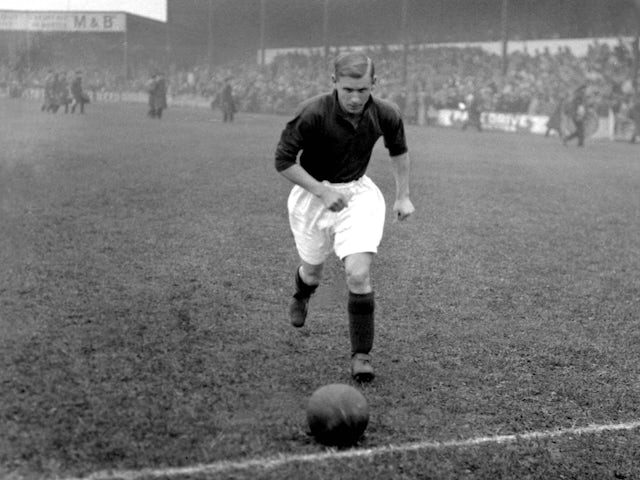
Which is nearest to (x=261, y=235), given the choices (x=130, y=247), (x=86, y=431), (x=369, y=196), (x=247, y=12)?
(x=130, y=247)

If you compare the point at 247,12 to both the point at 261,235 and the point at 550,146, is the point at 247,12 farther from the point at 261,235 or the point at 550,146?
the point at 261,235

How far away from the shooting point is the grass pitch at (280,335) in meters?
3.91

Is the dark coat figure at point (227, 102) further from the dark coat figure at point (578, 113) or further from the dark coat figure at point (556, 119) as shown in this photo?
the dark coat figure at point (578, 113)

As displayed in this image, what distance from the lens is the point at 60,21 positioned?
17.8 metres

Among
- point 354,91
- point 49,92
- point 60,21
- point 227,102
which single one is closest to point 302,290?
point 354,91

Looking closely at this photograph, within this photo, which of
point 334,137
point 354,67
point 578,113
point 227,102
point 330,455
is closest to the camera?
point 330,455

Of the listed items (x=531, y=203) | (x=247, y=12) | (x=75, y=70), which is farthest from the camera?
(x=247, y=12)

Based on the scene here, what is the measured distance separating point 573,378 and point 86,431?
2722 mm

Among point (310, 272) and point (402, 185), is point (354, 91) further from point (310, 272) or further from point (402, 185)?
point (310, 272)

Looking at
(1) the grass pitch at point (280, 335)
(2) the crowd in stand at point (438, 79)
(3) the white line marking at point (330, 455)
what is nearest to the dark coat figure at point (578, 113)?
(2) the crowd in stand at point (438, 79)

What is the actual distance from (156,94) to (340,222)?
2885cm

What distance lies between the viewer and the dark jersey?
199 inches

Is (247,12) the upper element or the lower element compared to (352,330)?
upper

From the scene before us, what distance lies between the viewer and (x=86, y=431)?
395 centimetres
